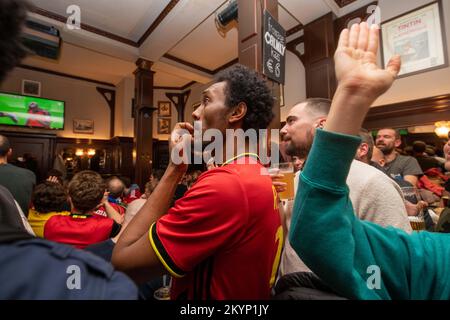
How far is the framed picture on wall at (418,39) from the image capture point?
361 centimetres

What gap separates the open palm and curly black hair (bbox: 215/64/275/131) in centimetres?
61

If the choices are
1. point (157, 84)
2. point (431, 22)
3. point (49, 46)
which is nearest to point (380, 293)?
point (431, 22)

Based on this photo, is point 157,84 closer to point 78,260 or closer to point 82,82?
point 82,82

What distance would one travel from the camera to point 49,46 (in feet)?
12.7

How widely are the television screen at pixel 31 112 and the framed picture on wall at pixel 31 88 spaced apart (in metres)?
0.20

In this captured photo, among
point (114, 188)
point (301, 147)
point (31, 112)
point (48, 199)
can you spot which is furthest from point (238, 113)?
point (31, 112)

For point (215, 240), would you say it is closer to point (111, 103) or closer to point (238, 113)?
point (238, 113)

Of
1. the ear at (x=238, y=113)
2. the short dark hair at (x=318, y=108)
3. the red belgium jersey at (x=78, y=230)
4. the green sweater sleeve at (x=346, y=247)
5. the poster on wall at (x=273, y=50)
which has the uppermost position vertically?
the poster on wall at (x=273, y=50)

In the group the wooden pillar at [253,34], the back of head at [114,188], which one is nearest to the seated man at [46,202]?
the back of head at [114,188]

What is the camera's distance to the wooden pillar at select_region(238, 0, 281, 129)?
2.22 m

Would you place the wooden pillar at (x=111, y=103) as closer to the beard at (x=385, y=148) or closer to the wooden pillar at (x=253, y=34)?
the wooden pillar at (x=253, y=34)

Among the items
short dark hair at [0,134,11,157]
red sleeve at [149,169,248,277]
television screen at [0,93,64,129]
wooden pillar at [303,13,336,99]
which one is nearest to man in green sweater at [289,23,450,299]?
red sleeve at [149,169,248,277]

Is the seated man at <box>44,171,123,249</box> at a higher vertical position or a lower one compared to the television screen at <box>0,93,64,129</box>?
lower

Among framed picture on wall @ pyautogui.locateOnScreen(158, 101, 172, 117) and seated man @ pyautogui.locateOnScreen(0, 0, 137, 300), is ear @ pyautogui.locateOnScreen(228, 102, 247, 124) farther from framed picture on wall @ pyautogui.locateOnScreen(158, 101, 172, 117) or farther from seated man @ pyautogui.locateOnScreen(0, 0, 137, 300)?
framed picture on wall @ pyautogui.locateOnScreen(158, 101, 172, 117)
